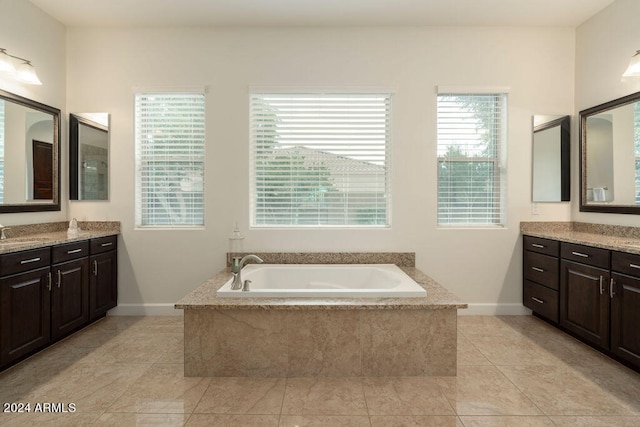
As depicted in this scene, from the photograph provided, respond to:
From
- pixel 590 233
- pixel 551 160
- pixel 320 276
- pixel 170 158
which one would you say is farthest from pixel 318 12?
pixel 590 233

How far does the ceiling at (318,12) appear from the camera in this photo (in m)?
3.26

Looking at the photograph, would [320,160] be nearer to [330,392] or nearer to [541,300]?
[330,392]

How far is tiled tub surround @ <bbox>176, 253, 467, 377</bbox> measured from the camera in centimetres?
242

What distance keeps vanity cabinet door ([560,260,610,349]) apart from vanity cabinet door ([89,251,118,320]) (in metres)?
4.29

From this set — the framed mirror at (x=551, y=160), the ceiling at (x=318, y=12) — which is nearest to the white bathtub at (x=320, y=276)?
the framed mirror at (x=551, y=160)

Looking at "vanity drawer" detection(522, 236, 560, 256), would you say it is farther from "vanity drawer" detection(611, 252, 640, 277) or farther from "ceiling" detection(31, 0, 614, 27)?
"ceiling" detection(31, 0, 614, 27)

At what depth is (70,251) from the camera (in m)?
3.05

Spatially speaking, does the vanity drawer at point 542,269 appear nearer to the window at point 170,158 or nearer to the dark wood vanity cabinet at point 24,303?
the window at point 170,158

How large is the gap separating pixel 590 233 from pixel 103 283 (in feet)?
15.7

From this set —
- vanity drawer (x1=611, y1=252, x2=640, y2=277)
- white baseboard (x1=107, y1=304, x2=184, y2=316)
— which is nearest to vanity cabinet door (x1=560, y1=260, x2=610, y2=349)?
vanity drawer (x1=611, y1=252, x2=640, y2=277)

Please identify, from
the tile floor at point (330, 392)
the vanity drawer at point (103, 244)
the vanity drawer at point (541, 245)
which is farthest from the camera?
the vanity drawer at point (103, 244)

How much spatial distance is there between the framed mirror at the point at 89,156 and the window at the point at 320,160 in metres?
1.56

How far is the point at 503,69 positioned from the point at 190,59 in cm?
327

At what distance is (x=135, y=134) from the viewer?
12.3 feet
